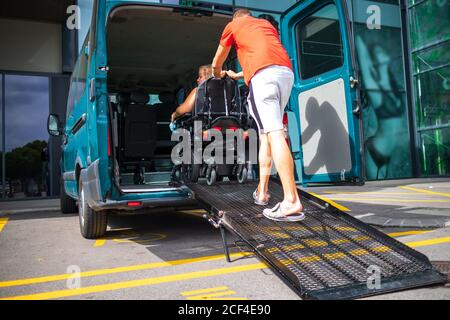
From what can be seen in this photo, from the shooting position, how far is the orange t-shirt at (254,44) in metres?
3.66

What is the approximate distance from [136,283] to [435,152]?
490 inches

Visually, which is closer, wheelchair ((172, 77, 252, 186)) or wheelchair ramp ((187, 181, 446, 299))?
wheelchair ramp ((187, 181, 446, 299))

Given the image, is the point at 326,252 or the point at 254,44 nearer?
the point at 326,252

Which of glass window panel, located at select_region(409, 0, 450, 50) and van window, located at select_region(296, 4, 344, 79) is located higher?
glass window panel, located at select_region(409, 0, 450, 50)

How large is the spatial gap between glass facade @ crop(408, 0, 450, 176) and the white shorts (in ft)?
35.4

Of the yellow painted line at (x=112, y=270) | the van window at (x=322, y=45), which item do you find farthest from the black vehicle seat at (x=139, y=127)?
the van window at (x=322, y=45)

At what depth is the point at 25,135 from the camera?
1101cm

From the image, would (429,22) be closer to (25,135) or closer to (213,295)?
(25,135)

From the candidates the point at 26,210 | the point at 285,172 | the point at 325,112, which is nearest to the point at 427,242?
the point at 285,172

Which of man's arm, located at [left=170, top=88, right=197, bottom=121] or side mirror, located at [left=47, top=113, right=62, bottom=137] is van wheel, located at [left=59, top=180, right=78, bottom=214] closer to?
side mirror, located at [left=47, top=113, right=62, bottom=137]

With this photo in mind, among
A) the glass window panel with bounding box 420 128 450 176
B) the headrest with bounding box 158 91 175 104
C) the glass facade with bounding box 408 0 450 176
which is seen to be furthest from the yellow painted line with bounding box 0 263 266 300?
the glass facade with bounding box 408 0 450 176

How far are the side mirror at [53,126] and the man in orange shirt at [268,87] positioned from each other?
4265 mm

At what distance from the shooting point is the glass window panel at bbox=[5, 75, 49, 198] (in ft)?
35.4

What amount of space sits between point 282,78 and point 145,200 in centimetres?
170
